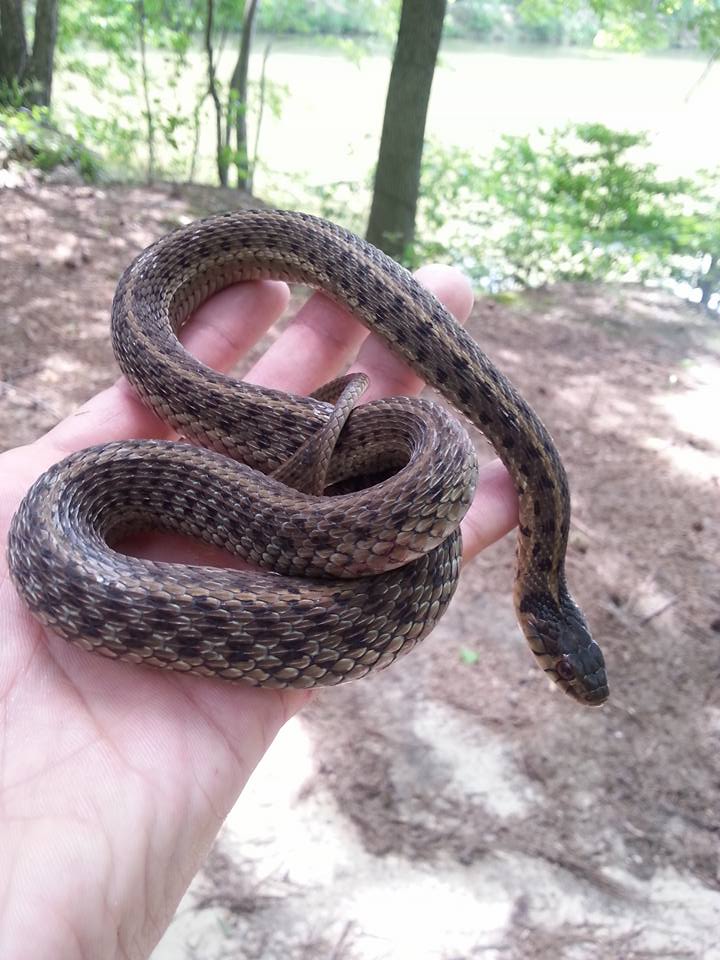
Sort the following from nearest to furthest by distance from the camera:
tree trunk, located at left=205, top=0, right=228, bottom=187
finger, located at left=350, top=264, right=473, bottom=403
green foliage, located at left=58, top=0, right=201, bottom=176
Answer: finger, located at left=350, top=264, right=473, bottom=403
tree trunk, located at left=205, top=0, right=228, bottom=187
green foliage, located at left=58, top=0, right=201, bottom=176

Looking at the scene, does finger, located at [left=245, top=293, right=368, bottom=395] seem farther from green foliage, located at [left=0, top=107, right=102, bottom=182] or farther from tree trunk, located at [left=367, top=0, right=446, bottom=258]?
green foliage, located at [left=0, top=107, right=102, bottom=182]

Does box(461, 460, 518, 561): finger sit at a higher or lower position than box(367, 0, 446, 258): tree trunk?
lower

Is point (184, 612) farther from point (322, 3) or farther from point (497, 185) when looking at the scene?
point (322, 3)

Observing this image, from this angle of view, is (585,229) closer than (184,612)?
No

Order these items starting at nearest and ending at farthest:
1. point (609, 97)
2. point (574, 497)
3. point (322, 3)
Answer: point (574, 497) < point (322, 3) < point (609, 97)

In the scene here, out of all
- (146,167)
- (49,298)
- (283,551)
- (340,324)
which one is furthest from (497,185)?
(283,551)

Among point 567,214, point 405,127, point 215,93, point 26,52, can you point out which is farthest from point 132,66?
point 567,214

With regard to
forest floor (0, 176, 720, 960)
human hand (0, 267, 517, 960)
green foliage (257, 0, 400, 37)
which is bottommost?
forest floor (0, 176, 720, 960)

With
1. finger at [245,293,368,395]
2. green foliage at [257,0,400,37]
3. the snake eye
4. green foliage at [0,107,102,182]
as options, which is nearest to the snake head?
the snake eye
